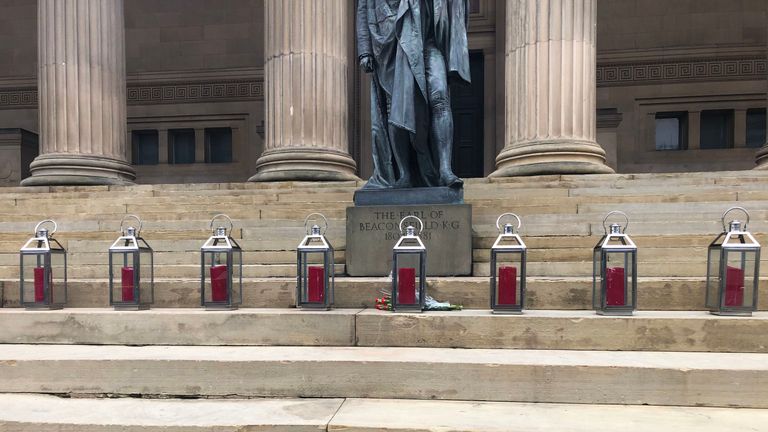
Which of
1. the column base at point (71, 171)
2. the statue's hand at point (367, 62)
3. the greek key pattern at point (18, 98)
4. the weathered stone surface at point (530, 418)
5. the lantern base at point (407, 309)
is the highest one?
the greek key pattern at point (18, 98)

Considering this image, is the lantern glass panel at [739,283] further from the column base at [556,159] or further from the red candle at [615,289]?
the column base at [556,159]

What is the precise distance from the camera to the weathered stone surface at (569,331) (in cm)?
399

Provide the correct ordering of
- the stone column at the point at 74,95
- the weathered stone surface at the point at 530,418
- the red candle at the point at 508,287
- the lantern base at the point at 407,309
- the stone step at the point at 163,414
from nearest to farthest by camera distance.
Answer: the weathered stone surface at the point at 530,418, the stone step at the point at 163,414, the red candle at the point at 508,287, the lantern base at the point at 407,309, the stone column at the point at 74,95

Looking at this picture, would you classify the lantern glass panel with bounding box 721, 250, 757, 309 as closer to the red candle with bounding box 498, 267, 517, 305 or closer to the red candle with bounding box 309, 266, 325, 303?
the red candle with bounding box 498, 267, 517, 305

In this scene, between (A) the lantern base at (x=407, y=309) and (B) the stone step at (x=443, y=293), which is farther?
(B) the stone step at (x=443, y=293)

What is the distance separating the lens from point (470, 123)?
15648 mm

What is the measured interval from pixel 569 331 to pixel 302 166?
23.0ft

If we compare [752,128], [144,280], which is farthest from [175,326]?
[752,128]

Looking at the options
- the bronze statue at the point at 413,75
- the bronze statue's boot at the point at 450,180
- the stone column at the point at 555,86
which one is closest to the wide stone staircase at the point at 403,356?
the bronze statue's boot at the point at 450,180

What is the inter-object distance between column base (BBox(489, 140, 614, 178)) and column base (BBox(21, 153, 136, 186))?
784cm

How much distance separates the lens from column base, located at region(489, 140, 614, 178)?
8.96m

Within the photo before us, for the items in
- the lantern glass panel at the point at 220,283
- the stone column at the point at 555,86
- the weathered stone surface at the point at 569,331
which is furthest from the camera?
the stone column at the point at 555,86

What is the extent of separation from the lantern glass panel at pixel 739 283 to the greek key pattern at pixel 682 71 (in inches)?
476

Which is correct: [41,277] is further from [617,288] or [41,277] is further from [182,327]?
[617,288]
